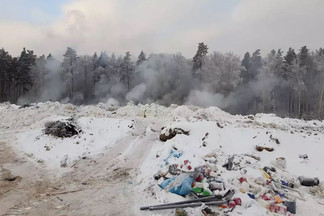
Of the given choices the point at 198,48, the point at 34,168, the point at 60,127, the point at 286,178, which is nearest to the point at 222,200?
the point at 286,178

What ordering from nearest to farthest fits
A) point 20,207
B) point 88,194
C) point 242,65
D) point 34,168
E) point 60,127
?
1. point 20,207
2. point 88,194
3. point 34,168
4. point 60,127
5. point 242,65

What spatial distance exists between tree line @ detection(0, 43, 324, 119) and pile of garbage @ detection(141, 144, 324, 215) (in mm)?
37169

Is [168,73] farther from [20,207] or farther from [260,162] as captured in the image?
[20,207]

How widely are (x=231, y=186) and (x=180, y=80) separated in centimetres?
4351

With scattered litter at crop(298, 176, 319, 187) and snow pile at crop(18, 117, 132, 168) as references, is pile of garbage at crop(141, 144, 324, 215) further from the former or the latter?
snow pile at crop(18, 117, 132, 168)

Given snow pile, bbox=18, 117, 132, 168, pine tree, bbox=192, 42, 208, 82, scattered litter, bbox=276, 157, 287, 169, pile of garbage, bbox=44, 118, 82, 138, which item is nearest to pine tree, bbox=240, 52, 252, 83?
pine tree, bbox=192, 42, 208, 82

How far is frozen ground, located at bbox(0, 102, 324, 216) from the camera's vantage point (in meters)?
7.60

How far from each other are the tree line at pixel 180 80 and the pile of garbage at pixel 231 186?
122ft

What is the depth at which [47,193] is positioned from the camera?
27.6 feet

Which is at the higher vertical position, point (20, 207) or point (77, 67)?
point (77, 67)

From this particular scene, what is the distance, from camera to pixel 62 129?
15.4 metres

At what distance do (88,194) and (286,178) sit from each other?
710cm

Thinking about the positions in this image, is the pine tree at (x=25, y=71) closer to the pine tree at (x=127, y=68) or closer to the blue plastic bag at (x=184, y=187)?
the pine tree at (x=127, y=68)

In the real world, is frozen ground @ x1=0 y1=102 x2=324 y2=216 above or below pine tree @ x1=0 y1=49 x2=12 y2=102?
below
